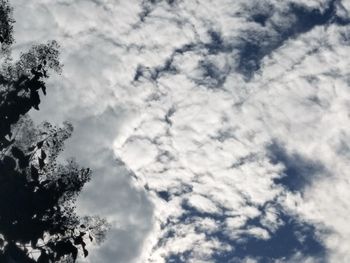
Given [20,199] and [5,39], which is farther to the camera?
[20,199]

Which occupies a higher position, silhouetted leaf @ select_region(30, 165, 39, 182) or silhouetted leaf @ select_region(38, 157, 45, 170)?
silhouetted leaf @ select_region(38, 157, 45, 170)

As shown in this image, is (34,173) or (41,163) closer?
(41,163)

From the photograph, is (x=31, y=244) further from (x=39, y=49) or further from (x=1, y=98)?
(x=39, y=49)

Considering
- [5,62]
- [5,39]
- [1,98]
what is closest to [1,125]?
[1,98]

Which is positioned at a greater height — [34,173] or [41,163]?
[41,163]

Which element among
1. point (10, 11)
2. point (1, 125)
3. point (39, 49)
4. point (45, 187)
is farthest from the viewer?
point (45, 187)

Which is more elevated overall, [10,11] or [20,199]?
[10,11]

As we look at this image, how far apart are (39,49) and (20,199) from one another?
9451mm

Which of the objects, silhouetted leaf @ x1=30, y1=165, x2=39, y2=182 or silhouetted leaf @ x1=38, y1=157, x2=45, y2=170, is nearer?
silhouetted leaf @ x1=38, y1=157, x2=45, y2=170

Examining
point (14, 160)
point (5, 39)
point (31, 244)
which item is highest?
point (5, 39)

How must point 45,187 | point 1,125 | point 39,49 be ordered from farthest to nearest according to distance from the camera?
point 45,187 < point 1,125 < point 39,49

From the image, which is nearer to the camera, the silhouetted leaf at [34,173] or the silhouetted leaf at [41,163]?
the silhouetted leaf at [41,163]

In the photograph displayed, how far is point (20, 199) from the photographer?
3144 centimetres

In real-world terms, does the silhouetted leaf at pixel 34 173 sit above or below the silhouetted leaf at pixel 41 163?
below
